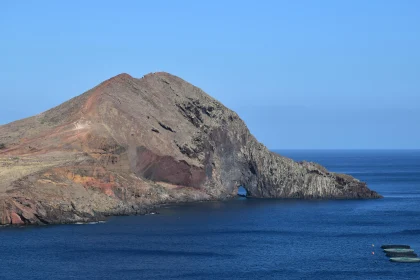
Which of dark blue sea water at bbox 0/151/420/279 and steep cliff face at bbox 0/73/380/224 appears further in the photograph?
steep cliff face at bbox 0/73/380/224

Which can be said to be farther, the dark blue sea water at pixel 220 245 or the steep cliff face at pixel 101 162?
the steep cliff face at pixel 101 162

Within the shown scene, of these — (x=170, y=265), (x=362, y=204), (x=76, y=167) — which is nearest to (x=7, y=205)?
(x=76, y=167)

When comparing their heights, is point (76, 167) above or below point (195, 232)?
above

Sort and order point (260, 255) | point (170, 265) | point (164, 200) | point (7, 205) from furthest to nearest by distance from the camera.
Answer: point (164, 200)
point (7, 205)
point (260, 255)
point (170, 265)

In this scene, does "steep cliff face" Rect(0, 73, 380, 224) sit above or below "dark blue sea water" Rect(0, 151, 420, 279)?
above

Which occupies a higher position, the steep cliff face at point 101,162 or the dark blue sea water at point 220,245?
the steep cliff face at point 101,162

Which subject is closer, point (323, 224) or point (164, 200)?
point (323, 224)

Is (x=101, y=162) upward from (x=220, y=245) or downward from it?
upward

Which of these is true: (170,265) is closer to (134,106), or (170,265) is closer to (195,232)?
(195,232)
